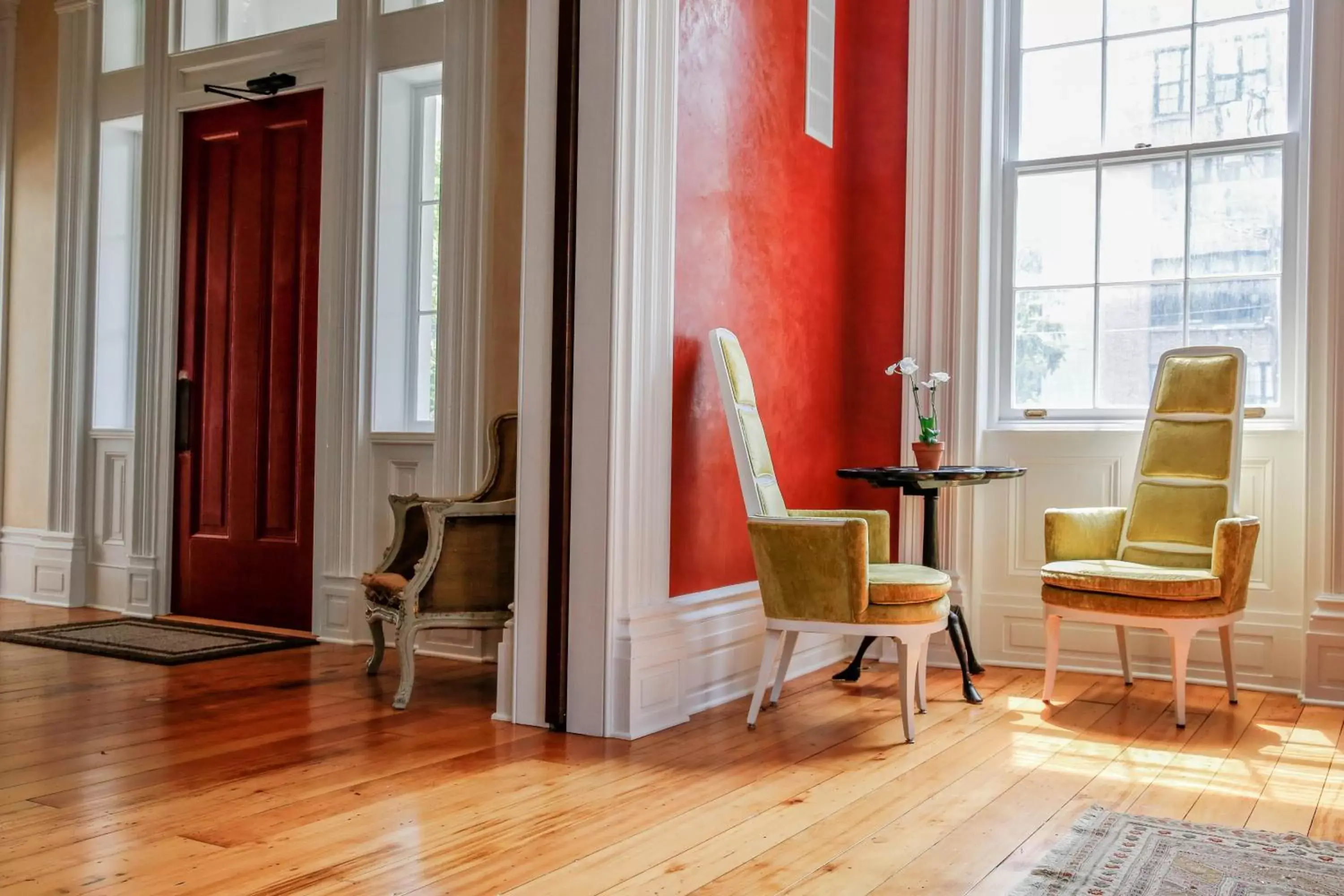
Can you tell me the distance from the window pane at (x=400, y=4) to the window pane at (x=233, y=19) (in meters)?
0.64

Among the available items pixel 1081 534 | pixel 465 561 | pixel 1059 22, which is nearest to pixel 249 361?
pixel 465 561

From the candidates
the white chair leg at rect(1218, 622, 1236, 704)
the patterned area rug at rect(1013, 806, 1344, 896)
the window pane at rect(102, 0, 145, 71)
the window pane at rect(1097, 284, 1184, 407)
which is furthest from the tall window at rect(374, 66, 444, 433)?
the patterned area rug at rect(1013, 806, 1344, 896)

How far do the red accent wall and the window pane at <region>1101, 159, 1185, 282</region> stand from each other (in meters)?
0.81

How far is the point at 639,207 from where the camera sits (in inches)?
141

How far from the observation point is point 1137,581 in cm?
381

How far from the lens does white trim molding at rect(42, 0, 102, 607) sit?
616 centimetres

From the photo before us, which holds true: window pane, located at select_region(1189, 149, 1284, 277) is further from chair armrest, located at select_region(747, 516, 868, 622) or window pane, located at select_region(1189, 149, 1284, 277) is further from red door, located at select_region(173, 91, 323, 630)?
red door, located at select_region(173, 91, 323, 630)

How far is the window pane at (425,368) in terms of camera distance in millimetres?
5215

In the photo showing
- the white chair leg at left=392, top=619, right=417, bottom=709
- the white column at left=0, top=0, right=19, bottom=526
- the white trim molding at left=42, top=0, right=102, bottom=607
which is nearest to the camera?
the white chair leg at left=392, top=619, right=417, bottom=709

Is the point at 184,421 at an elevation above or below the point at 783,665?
above

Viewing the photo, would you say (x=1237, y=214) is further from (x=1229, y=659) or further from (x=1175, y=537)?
(x=1229, y=659)

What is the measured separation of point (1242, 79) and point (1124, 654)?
2245mm

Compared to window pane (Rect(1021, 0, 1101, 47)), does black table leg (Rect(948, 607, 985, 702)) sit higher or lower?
lower

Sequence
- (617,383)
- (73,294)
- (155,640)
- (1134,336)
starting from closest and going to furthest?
(617,383)
(1134,336)
(155,640)
(73,294)
